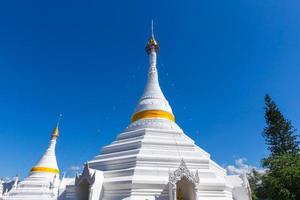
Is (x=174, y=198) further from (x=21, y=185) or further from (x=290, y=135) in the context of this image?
(x=290, y=135)

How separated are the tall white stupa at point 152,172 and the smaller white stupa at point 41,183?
24.6ft

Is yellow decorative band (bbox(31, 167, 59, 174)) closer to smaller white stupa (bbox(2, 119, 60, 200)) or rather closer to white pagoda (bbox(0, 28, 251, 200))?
smaller white stupa (bbox(2, 119, 60, 200))

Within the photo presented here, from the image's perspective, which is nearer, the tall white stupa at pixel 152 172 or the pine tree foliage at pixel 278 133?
the tall white stupa at pixel 152 172

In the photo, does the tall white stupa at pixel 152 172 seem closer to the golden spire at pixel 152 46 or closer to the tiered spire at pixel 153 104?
the tiered spire at pixel 153 104

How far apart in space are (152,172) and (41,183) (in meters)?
15.1

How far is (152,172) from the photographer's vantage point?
14070 millimetres

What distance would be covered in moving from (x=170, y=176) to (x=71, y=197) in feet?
22.0

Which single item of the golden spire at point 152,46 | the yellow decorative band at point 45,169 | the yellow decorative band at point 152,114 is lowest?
the yellow decorative band at point 45,169

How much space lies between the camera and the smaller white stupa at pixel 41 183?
72.2ft

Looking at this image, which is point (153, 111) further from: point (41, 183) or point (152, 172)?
point (41, 183)

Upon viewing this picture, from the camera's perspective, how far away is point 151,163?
47.8 ft

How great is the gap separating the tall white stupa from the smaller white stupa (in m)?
7.48

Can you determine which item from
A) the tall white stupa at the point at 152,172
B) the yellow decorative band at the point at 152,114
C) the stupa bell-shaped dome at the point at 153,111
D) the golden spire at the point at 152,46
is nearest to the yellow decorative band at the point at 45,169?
the tall white stupa at the point at 152,172

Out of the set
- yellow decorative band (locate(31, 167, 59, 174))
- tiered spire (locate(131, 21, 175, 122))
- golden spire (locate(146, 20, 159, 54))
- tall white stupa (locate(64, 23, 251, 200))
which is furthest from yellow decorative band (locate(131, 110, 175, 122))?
yellow decorative band (locate(31, 167, 59, 174))
